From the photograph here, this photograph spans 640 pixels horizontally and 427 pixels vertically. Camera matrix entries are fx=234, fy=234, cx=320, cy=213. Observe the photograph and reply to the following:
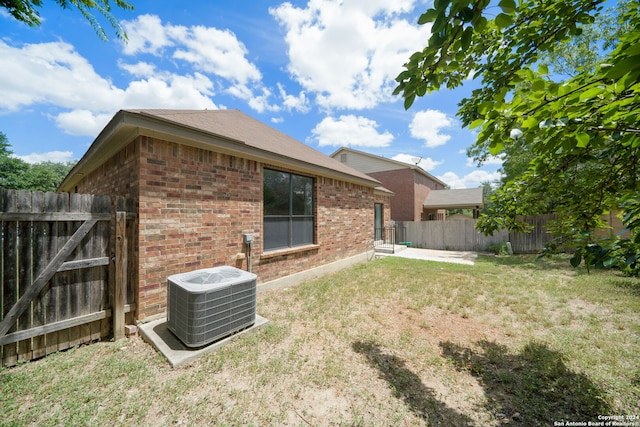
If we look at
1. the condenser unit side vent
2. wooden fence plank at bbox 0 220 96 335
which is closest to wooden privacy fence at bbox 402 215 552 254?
the condenser unit side vent

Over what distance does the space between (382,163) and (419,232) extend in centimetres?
655

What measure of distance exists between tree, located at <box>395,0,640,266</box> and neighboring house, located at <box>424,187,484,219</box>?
1695 centimetres

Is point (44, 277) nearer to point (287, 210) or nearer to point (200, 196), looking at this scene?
point (200, 196)

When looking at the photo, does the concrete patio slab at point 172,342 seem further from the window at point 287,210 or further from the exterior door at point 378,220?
the exterior door at point 378,220

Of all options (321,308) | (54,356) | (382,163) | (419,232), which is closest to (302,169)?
(321,308)

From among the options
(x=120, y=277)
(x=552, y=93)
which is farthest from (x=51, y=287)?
(x=552, y=93)

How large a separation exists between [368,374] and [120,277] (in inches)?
149

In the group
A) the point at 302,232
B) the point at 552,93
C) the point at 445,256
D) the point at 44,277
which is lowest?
the point at 445,256

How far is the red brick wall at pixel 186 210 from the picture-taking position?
3.72m

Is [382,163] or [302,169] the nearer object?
[302,169]

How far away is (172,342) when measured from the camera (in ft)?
10.8

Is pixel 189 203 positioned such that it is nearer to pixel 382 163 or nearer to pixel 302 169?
pixel 302 169

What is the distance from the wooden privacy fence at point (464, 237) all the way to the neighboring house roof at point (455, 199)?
14.8 ft

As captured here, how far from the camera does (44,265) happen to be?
120 inches
